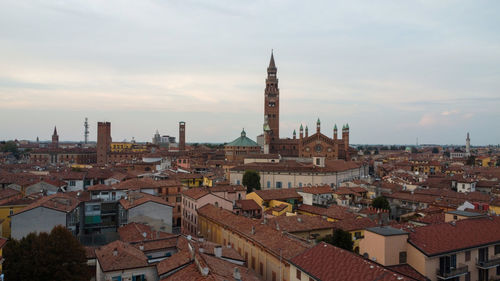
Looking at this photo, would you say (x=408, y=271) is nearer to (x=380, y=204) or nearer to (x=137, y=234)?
(x=137, y=234)

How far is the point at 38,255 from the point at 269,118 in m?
94.6

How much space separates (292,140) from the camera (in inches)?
4043

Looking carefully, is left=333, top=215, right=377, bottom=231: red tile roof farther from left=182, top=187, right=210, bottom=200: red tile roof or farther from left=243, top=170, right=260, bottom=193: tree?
left=243, top=170, right=260, bottom=193: tree

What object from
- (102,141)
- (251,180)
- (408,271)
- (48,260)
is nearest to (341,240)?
(408,271)

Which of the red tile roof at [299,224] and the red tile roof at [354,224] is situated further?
the red tile roof at [354,224]

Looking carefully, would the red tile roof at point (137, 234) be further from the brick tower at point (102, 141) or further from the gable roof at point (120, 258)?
the brick tower at point (102, 141)

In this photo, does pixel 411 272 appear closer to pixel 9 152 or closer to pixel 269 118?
pixel 269 118

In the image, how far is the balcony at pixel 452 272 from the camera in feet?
58.7

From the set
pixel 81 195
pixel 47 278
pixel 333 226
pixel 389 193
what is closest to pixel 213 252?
pixel 47 278

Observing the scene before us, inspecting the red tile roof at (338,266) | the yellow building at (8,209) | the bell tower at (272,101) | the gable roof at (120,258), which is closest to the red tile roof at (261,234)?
the red tile roof at (338,266)

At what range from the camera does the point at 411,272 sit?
17641 mm

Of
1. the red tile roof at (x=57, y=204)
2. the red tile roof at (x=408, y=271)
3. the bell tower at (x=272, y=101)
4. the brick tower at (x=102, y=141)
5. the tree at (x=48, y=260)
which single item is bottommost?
the tree at (x=48, y=260)

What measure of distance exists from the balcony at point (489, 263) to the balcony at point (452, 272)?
123 centimetres

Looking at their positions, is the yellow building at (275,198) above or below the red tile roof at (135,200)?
below
